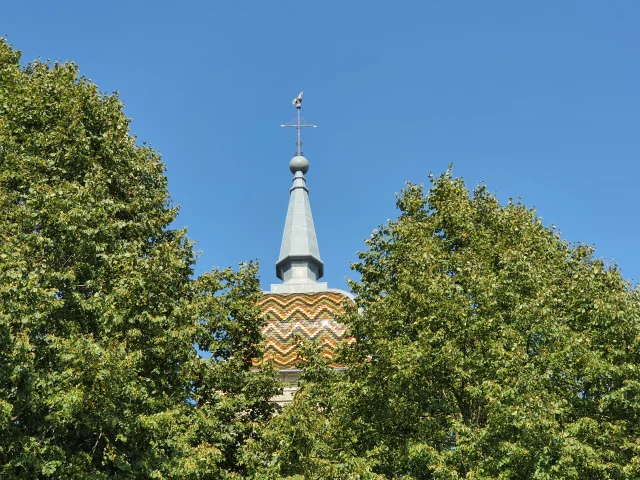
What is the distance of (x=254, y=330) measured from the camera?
64.8ft

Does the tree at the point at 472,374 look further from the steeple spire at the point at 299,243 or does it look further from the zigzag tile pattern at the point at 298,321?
the steeple spire at the point at 299,243

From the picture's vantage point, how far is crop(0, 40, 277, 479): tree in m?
14.1

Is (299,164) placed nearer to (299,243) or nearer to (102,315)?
(299,243)

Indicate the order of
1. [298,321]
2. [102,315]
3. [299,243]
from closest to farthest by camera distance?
[102,315], [298,321], [299,243]

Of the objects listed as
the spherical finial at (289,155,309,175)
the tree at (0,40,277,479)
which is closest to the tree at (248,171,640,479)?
the tree at (0,40,277,479)

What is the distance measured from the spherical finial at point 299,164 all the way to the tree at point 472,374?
22.7 m

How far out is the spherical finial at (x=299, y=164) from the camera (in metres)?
42.5

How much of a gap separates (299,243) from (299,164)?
4740mm

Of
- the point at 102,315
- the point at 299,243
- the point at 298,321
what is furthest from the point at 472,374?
the point at 299,243

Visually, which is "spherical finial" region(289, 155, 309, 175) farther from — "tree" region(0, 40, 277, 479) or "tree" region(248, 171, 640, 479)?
"tree" region(248, 171, 640, 479)

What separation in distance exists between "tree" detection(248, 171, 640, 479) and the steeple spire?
1865 centimetres

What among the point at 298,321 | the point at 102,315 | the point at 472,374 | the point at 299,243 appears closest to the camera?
the point at 102,315

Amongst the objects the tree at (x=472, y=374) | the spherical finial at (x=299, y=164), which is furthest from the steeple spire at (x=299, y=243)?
the tree at (x=472, y=374)

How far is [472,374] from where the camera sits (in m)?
16.8
